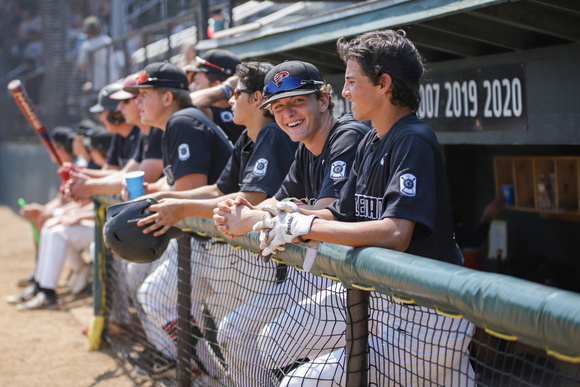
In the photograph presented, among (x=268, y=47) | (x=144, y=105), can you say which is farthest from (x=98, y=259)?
(x=268, y=47)

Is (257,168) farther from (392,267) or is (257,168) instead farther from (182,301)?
(392,267)

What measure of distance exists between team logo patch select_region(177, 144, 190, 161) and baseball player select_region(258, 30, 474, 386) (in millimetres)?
1420

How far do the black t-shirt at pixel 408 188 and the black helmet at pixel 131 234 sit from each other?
103 centimetres

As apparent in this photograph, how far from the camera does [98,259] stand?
483 cm

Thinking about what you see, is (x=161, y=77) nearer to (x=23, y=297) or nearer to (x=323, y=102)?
(x=323, y=102)

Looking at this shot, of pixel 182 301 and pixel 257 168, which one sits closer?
pixel 257 168

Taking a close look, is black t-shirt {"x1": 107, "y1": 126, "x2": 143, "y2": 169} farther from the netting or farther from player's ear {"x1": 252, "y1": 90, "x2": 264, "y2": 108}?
player's ear {"x1": 252, "y1": 90, "x2": 264, "y2": 108}

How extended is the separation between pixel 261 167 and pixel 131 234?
2.19ft

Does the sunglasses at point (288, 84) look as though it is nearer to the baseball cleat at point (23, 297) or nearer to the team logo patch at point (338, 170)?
the team logo patch at point (338, 170)

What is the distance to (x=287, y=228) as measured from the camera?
80.0 inches

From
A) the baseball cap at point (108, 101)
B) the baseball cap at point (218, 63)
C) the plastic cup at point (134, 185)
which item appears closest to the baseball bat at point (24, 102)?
the baseball cap at point (108, 101)

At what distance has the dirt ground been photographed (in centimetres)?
413

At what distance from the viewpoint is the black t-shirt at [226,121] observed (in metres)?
4.23

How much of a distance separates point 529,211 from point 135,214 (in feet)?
9.86
